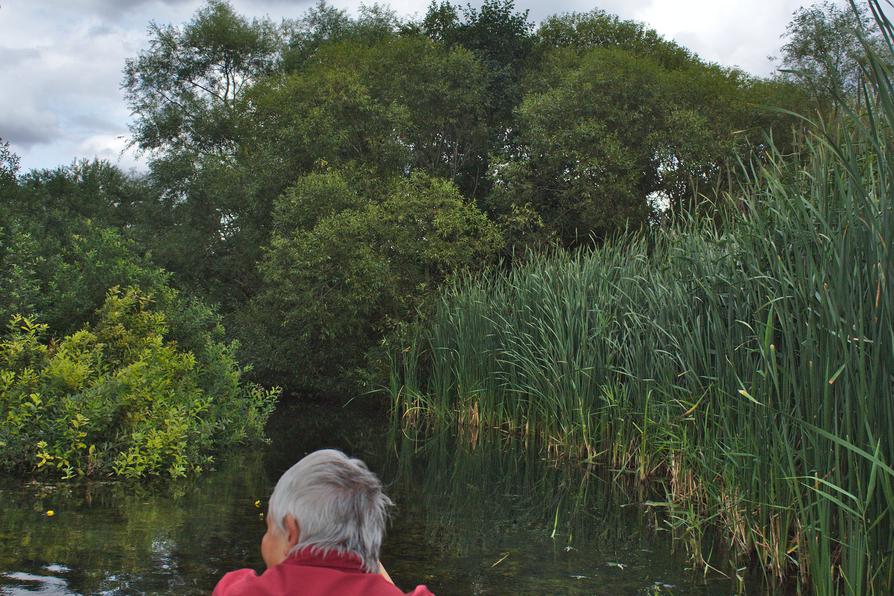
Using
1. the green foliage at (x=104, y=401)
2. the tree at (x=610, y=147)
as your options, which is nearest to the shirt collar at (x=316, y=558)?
the green foliage at (x=104, y=401)

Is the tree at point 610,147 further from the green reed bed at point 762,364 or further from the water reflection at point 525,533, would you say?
the water reflection at point 525,533

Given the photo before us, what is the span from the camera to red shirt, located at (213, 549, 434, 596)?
194 cm

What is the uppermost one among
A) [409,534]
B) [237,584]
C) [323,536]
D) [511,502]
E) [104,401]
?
[104,401]

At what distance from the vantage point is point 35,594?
479 centimetres

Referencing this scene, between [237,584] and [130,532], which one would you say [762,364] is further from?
[130,532]

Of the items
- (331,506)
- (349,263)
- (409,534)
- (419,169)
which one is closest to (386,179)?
(419,169)

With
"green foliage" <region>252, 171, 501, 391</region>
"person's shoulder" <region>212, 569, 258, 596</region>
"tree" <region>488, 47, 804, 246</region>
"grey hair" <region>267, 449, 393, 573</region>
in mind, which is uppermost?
"tree" <region>488, 47, 804, 246</region>

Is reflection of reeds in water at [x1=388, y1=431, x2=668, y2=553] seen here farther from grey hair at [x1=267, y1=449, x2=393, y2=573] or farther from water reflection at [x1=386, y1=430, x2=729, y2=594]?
grey hair at [x1=267, y1=449, x2=393, y2=573]

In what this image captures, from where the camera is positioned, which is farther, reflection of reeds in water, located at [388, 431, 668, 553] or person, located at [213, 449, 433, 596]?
reflection of reeds in water, located at [388, 431, 668, 553]

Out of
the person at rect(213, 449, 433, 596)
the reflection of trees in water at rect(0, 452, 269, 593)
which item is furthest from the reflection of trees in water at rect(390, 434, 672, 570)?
the person at rect(213, 449, 433, 596)

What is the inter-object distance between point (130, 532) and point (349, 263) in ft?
34.8

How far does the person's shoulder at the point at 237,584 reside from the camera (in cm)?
194

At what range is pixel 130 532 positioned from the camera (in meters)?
6.34

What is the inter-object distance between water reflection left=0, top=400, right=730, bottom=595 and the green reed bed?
56 centimetres
